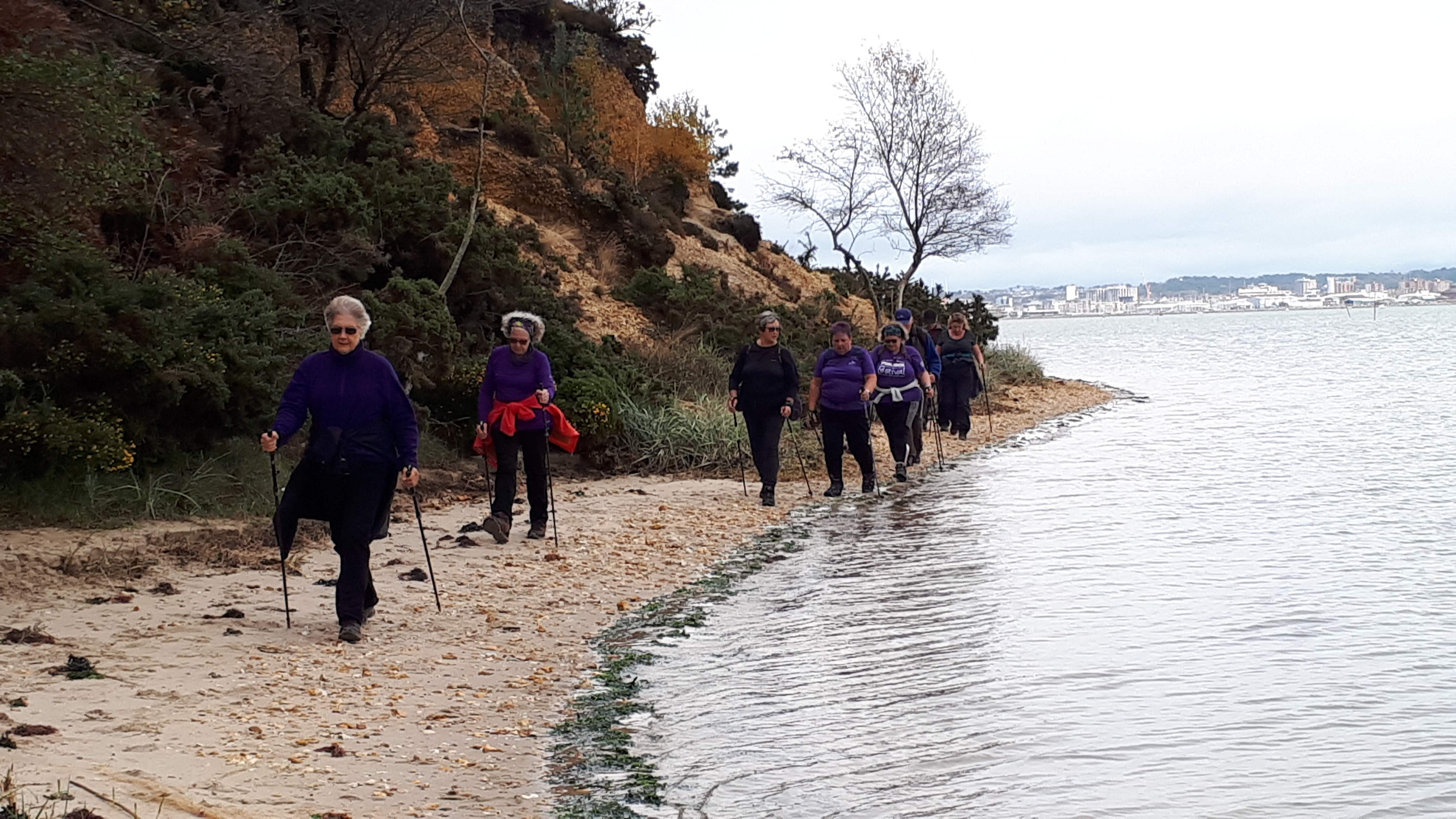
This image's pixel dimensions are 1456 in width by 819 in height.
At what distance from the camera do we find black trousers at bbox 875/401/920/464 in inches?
659

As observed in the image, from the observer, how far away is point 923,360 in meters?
18.2

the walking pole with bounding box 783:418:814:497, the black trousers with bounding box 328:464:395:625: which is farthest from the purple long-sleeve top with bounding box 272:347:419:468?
the walking pole with bounding box 783:418:814:497

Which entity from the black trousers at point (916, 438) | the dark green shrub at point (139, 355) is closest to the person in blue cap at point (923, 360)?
the black trousers at point (916, 438)

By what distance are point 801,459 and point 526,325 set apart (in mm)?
6793

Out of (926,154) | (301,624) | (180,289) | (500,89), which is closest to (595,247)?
(500,89)

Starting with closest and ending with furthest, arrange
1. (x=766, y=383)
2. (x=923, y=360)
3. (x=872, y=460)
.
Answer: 1. (x=766, y=383)
2. (x=872, y=460)
3. (x=923, y=360)

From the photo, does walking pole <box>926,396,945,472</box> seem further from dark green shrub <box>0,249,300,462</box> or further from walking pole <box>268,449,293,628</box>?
walking pole <box>268,449,293,628</box>

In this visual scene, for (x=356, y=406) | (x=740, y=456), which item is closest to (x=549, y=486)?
(x=356, y=406)

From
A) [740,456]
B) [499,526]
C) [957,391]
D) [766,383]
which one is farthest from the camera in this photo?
[957,391]

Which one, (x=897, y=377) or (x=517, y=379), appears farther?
(x=897, y=377)

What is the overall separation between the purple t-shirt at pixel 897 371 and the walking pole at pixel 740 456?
1706mm

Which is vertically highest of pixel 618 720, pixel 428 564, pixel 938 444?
pixel 428 564

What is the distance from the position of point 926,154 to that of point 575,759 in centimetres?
3733

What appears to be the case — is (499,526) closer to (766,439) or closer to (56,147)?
(766,439)
